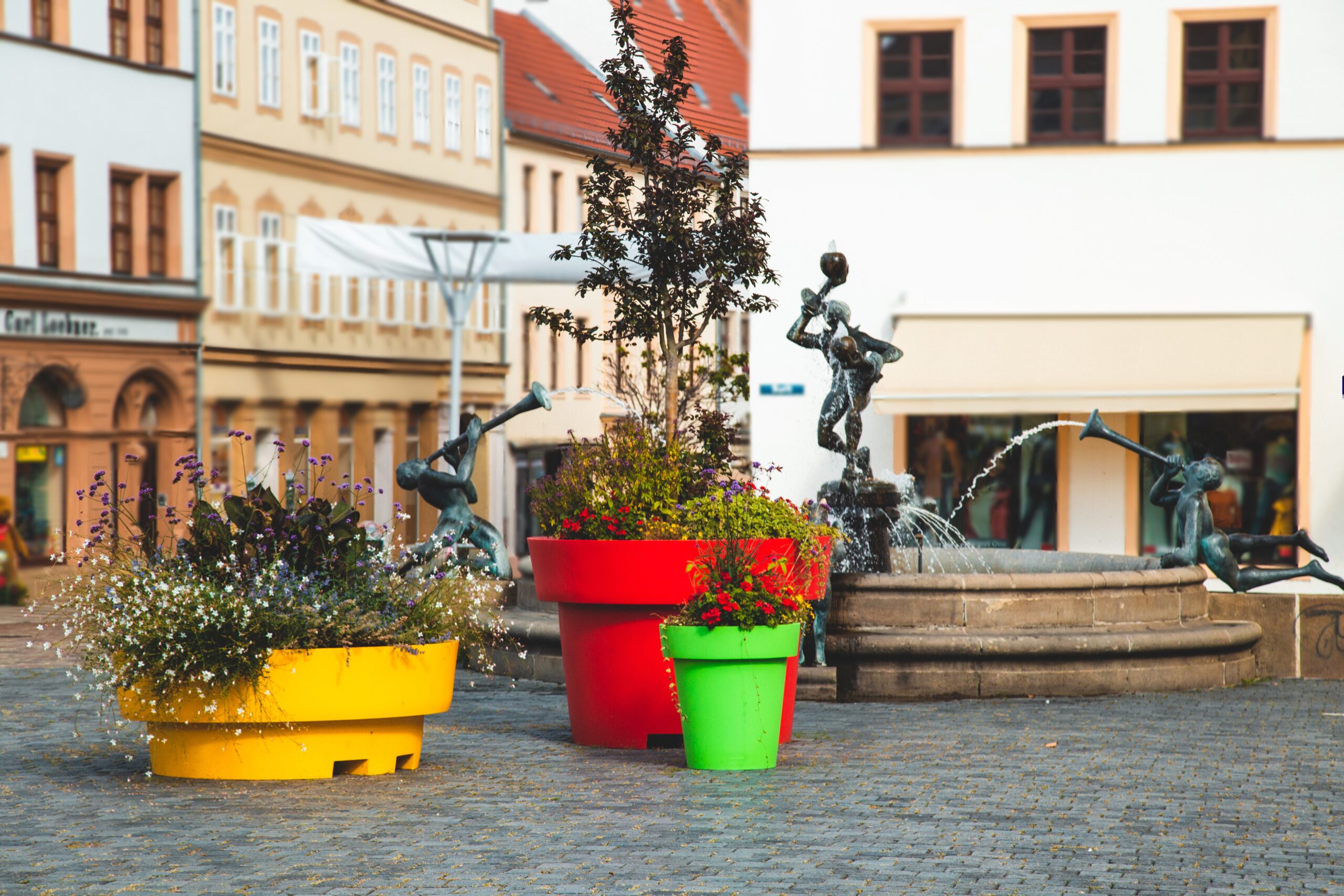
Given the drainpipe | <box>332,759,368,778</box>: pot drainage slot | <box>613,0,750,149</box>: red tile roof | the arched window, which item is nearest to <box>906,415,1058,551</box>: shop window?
<box>613,0,750,149</box>: red tile roof

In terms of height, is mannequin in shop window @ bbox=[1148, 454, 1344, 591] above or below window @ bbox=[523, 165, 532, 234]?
below

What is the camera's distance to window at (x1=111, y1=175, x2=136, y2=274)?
34.8m

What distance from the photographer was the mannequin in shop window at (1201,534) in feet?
46.0

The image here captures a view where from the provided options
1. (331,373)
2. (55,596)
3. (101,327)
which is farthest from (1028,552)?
(331,373)

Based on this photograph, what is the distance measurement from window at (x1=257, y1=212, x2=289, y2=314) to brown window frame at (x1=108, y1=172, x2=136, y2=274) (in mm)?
4951

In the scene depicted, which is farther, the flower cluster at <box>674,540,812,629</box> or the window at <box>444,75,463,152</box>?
the window at <box>444,75,463,152</box>

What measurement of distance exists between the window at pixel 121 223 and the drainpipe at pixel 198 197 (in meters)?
2.18

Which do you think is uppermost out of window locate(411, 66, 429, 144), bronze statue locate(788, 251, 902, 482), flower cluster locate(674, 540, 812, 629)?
window locate(411, 66, 429, 144)

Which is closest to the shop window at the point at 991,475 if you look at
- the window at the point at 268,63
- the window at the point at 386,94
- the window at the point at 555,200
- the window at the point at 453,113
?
the window at the point at 268,63

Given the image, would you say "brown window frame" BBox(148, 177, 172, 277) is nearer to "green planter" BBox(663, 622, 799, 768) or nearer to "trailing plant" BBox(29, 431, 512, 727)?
"trailing plant" BBox(29, 431, 512, 727)

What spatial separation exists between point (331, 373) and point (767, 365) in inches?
809

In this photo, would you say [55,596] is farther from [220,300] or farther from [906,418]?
[220,300]

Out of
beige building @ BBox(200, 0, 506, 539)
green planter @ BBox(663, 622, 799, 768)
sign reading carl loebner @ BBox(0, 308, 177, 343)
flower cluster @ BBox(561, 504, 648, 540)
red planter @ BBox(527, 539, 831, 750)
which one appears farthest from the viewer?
beige building @ BBox(200, 0, 506, 539)

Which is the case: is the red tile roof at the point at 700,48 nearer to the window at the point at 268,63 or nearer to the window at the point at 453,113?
the window at the point at 268,63
